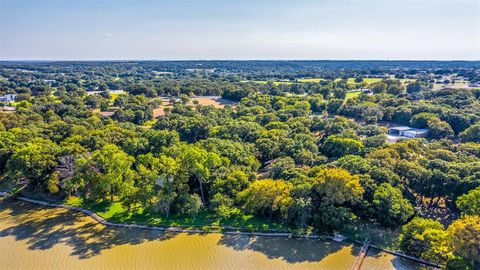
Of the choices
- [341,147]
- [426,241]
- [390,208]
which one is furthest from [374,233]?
[341,147]

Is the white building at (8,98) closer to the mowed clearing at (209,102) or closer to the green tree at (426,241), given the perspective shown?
the mowed clearing at (209,102)

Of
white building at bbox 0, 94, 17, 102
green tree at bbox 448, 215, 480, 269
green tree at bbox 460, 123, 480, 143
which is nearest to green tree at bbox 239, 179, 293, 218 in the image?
green tree at bbox 448, 215, 480, 269

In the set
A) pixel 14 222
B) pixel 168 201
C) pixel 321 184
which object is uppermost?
pixel 321 184

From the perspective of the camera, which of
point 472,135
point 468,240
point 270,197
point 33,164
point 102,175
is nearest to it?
point 468,240

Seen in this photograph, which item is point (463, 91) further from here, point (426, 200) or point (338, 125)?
point (426, 200)

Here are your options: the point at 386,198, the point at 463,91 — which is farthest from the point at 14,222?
the point at 463,91

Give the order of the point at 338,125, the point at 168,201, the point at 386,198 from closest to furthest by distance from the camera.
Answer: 1. the point at 386,198
2. the point at 168,201
3. the point at 338,125

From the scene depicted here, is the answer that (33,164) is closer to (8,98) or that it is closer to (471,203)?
(471,203)
